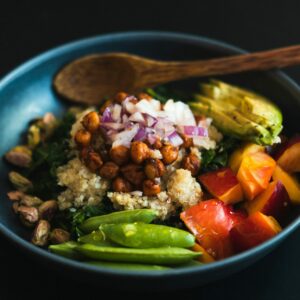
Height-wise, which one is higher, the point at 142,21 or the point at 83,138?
the point at 142,21

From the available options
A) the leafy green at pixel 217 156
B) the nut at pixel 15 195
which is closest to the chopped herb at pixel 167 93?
the leafy green at pixel 217 156

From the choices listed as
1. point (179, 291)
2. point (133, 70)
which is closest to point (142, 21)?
point (133, 70)

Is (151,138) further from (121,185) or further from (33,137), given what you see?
(33,137)

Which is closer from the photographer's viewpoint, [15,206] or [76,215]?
[76,215]

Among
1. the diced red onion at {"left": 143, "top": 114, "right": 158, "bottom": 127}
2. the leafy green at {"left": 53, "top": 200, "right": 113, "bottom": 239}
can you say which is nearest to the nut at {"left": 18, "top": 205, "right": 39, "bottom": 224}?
the leafy green at {"left": 53, "top": 200, "right": 113, "bottom": 239}

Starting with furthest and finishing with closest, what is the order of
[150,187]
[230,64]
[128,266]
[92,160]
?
[230,64]
[92,160]
[150,187]
[128,266]

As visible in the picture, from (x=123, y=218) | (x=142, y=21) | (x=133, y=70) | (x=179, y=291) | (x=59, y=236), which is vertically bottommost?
(x=179, y=291)
